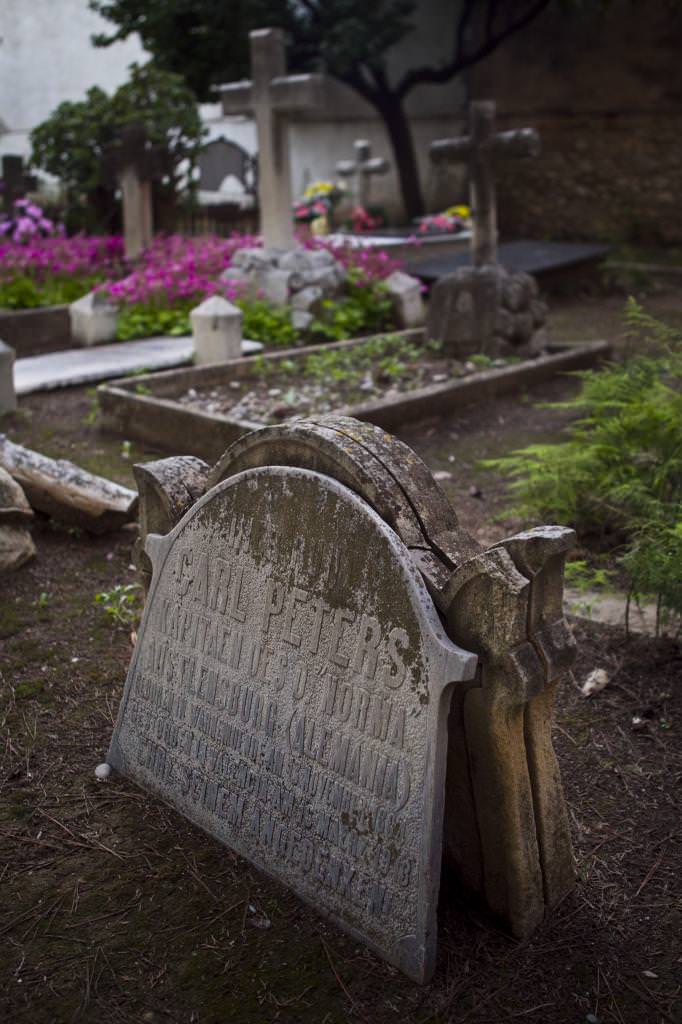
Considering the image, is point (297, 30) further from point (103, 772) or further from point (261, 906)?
point (261, 906)

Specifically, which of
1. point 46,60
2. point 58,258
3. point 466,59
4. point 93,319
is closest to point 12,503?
point 93,319

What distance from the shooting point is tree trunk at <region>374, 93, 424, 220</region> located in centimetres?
1670

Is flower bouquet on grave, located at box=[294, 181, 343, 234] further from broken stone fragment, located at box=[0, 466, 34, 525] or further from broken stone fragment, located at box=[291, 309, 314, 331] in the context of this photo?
broken stone fragment, located at box=[0, 466, 34, 525]

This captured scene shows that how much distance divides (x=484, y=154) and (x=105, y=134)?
5.57 m

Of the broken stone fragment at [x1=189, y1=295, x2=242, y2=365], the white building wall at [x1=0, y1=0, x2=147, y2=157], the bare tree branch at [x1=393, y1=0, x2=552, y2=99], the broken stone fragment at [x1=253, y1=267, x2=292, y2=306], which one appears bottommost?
the broken stone fragment at [x1=189, y1=295, x2=242, y2=365]

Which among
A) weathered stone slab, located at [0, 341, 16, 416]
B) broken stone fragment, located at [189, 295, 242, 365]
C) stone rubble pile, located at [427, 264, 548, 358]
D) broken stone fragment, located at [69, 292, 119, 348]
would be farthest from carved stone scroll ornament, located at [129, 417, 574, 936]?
broken stone fragment, located at [69, 292, 119, 348]

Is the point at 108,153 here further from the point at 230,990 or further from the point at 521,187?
the point at 230,990

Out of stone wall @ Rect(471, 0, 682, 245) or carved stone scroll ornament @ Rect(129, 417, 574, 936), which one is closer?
carved stone scroll ornament @ Rect(129, 417, 574, 936)

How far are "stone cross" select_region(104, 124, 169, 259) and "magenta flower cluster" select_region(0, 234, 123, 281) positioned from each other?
0.87ft

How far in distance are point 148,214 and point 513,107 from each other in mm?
7706

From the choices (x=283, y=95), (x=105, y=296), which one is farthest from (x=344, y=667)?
(x=283, y=95)

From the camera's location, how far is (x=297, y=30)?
50.1 feet

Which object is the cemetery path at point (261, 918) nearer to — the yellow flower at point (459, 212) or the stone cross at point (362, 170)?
the yellow flower at point (459, 212)

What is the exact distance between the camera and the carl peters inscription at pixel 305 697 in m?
2.14
